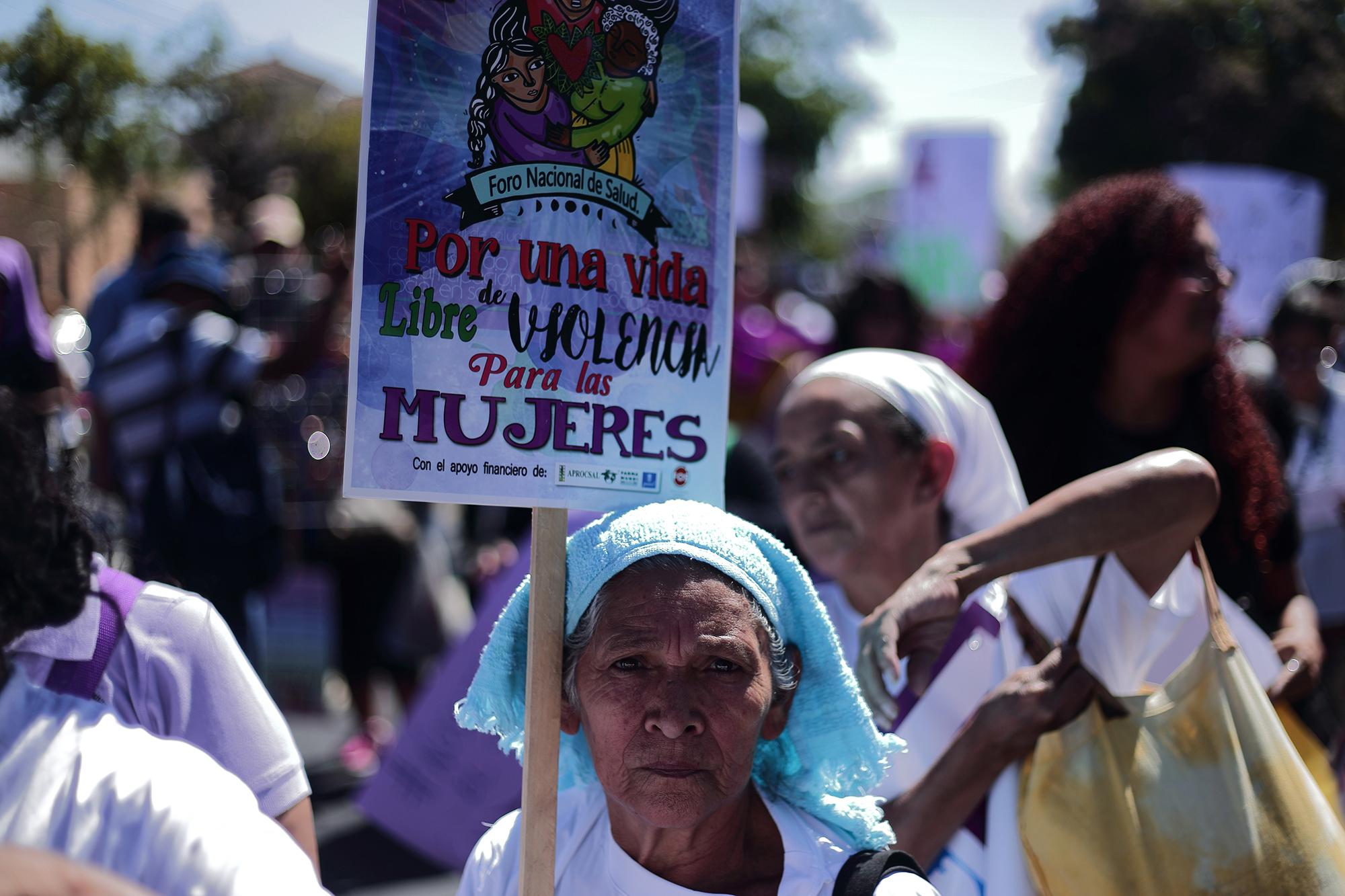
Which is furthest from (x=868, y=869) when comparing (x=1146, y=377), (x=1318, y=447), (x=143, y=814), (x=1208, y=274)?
(x=1318, y=447)

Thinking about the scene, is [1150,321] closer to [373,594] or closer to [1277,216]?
[373,594]

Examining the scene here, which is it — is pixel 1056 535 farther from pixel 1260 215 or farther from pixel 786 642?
pixel 1260 215

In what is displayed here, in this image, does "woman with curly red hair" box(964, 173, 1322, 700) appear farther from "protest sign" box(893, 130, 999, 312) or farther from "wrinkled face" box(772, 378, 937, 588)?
"protest sign" box(893, 130, 999, 312)

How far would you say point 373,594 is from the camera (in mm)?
6473

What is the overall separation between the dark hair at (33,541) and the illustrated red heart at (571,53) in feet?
2.96

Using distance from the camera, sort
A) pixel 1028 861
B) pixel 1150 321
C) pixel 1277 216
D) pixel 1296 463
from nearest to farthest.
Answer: pixel 1028 861, pixel 1150 321, pixel 1296 463, pixel 1277 216

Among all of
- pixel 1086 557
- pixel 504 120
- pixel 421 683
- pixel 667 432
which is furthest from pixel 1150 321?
pixel 421 683

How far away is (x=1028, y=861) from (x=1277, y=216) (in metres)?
6.31

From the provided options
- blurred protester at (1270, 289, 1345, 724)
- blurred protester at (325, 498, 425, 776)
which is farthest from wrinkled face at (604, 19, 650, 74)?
blurred protester at (325, 498, 425, 776)

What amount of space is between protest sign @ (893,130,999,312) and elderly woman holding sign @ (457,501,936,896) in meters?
7.03

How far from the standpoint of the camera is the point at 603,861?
1.85 metres

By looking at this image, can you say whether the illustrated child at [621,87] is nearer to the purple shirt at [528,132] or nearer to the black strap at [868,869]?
the purple shirt at [528,132]

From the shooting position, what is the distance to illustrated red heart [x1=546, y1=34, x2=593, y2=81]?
5.95 ft

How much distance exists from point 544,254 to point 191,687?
0.80 metres
